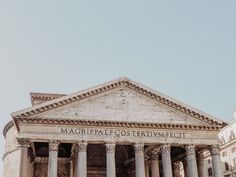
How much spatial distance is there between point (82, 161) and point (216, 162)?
876 centimetres

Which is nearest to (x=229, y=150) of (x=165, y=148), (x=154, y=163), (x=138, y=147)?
(x=154, y=163)

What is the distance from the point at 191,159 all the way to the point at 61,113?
28.7 feet

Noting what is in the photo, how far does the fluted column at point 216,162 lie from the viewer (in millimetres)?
23611

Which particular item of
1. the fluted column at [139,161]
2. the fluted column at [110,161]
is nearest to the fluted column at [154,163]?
the fluted column at [139,161]

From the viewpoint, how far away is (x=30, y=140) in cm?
2200

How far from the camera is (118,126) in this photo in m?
23.3

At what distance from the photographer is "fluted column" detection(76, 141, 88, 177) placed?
21.8m

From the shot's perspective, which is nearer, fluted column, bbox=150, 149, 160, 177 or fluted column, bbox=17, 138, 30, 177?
fluted column, bbox=17, 138, 30, 177

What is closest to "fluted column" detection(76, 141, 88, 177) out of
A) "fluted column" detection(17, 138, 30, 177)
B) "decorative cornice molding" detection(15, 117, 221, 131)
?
"decorative cornice molding" detection(15, 117, 221, 131)

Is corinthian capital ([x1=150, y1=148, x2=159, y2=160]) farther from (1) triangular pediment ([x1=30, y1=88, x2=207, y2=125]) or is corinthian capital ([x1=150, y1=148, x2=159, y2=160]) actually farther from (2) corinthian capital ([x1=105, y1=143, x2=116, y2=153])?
(2) corinthian capital ([x1=105, y1=143, x2=116, y2=153])

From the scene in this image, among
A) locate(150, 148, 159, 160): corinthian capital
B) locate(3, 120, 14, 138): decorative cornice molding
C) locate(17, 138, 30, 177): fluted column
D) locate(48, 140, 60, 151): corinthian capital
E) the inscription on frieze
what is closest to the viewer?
locate(17, 138, 30, 177): fluted column

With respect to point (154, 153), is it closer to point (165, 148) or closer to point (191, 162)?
point (165, 148)

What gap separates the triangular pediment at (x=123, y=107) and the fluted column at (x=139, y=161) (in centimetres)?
173

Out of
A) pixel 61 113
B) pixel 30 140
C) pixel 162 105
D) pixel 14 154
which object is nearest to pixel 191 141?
pixel 162 105
